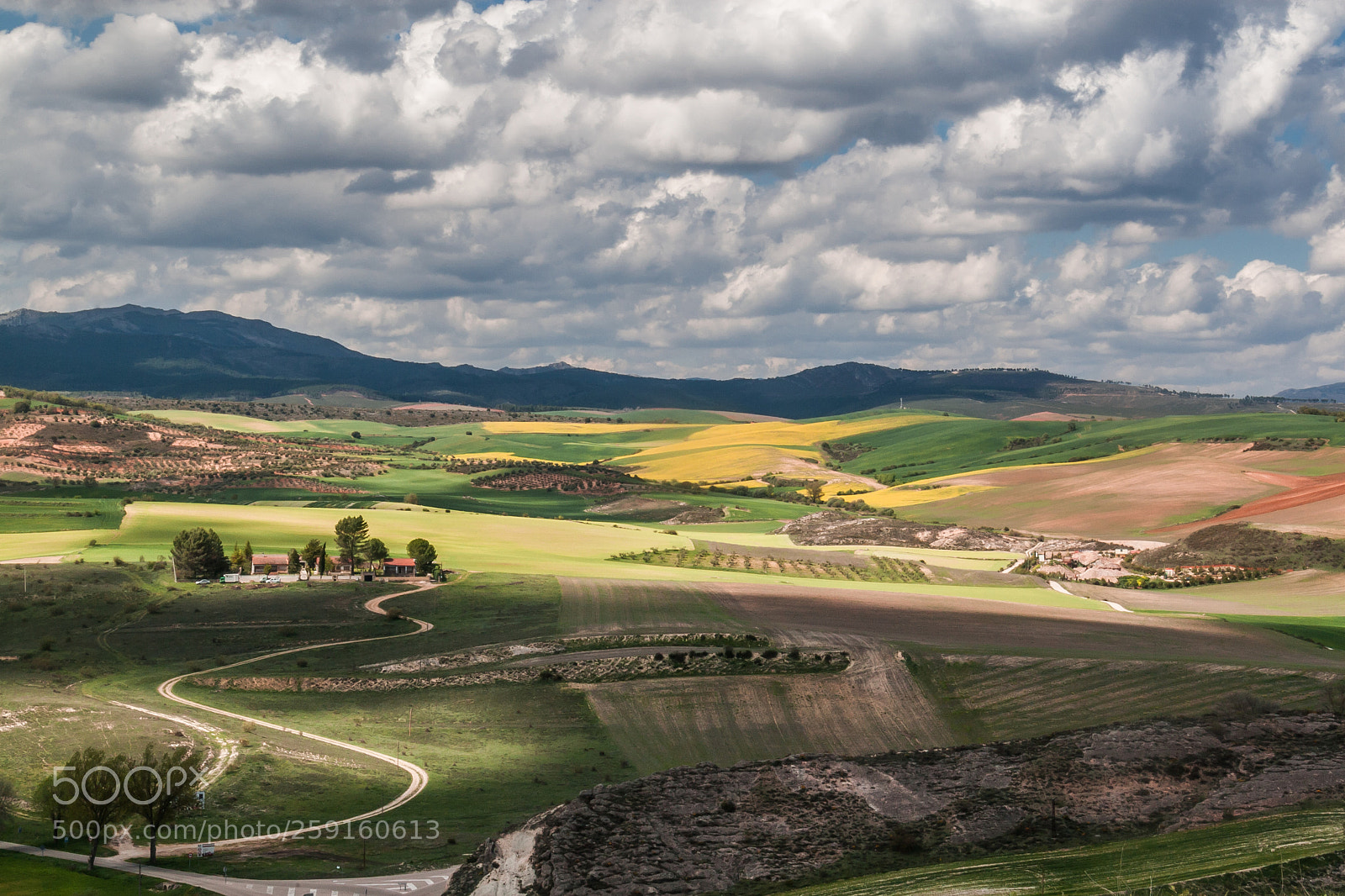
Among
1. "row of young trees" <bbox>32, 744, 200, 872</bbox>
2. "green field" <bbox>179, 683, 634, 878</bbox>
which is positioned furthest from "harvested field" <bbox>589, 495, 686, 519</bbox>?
"row of young trees" <bbox>32, 744, 200, 872</bbox>

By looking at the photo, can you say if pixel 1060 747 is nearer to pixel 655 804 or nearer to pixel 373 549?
pixel 655 804

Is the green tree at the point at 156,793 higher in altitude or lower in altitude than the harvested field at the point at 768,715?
higher

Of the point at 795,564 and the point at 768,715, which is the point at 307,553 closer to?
the point at 795,564

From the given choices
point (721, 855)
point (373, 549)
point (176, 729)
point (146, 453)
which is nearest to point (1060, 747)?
Answer: point (721, 855)

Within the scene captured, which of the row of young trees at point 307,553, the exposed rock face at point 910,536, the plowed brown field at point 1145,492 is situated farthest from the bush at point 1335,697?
the plowed brown field at point 1145,492

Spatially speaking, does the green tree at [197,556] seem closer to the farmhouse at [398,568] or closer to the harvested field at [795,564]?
the farmhouse at [398,568]

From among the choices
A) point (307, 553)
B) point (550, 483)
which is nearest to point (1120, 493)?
point (550, 483)
